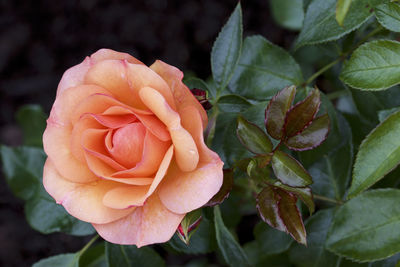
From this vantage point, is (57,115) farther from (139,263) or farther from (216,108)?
(139,263)

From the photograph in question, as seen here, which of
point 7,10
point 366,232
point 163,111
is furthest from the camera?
point 7,10

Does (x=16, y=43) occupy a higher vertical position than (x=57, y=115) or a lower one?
lower

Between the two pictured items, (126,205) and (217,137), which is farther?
(217,137)

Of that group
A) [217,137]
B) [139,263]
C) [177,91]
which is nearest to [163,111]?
[177,91]

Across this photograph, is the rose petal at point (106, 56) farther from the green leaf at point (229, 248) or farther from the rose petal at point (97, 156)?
the green leaf at point (229, 248)

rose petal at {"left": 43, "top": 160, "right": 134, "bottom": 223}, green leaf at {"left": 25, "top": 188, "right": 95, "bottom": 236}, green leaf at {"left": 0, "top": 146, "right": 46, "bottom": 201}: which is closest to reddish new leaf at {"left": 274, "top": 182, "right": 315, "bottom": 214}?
rose petal at {"left": 43, "top": 160, "right": 134, "bottom": 223}

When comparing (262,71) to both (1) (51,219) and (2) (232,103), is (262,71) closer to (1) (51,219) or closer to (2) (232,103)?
(2) (232,103)

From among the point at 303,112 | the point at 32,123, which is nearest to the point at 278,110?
the point at 303,112

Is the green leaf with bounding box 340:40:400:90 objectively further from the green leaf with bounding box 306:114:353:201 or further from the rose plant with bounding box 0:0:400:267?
the green leaf with bounding box 306:114:353:201
